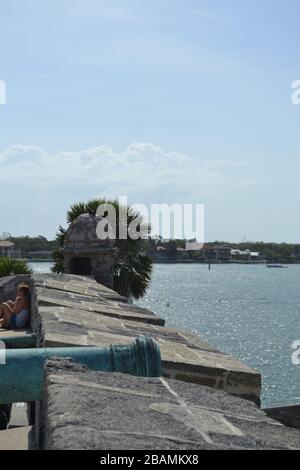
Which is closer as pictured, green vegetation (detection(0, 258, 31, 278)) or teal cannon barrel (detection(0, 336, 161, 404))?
teal cannon barrel (detection(0, 336, 161, 404))

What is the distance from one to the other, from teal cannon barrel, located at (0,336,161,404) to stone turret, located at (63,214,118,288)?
11963mm

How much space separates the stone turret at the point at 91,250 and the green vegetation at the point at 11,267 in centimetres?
Result: 487

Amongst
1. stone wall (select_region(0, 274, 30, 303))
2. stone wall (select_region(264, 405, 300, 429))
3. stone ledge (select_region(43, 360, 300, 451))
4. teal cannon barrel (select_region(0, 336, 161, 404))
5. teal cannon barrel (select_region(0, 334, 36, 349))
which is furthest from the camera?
stone wall (select_region(0, 274, 30, 303))

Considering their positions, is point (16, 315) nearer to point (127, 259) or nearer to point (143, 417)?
point (143, 417)

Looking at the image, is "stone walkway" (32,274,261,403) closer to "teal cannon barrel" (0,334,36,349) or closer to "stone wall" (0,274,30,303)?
"teal cannon barrel" (0,334,36,349)

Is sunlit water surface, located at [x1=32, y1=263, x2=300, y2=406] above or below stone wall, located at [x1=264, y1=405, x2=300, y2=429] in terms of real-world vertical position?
below

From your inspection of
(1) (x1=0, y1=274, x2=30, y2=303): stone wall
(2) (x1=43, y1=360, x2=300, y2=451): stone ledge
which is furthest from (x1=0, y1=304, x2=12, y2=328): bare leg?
(2) (x1=43, y1=360, x2=300, y2=451): stone ledge

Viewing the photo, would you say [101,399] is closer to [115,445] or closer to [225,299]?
[115,445]

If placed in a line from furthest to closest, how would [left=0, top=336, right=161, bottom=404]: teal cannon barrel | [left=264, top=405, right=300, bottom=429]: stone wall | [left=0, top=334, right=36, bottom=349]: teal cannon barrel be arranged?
[left=0, top=334, right=36, bottom=349]: teal cannon barrel < [left=264, top=405, right=300, bottom=429]: stone wall < [left=0, top=336, right=161, bottom=404]: teal cannon barrel

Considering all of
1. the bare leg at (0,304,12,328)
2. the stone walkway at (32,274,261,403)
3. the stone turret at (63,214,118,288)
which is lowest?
the bare leg at (0,304,12,328)

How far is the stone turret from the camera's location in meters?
15.2

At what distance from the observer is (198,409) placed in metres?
2.47

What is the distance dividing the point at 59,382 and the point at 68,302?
3836 mm
